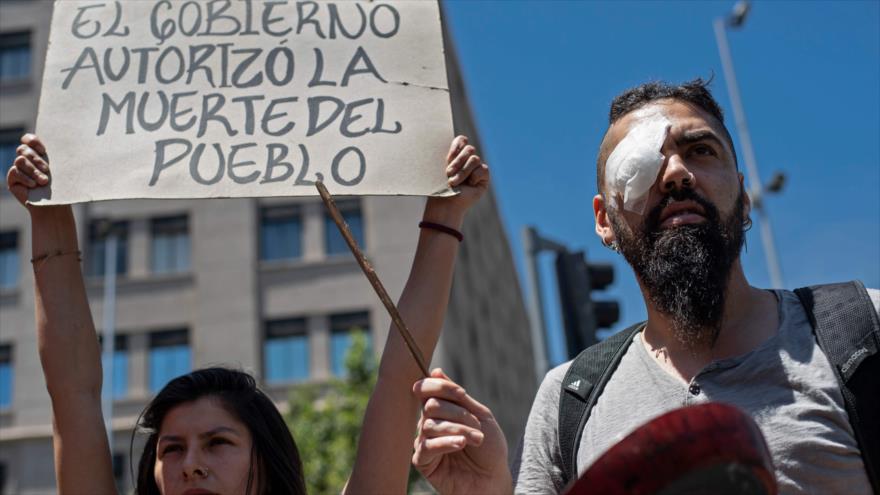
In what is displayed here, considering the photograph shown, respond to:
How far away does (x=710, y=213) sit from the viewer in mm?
2197

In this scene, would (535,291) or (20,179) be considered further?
(535,291)

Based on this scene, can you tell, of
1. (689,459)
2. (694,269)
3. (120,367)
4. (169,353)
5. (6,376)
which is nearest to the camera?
(689,459)

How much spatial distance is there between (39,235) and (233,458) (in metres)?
0.87

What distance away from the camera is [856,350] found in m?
1.93

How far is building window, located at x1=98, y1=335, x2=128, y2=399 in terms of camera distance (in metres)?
23.4

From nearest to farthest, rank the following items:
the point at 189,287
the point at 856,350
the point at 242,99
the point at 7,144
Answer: the point at 856,350, the point at 242,99, the point at 189,287, the point at 7,144

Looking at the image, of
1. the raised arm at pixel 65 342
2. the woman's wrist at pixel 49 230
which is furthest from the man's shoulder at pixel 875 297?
the woman's wrist at pixel 49 230

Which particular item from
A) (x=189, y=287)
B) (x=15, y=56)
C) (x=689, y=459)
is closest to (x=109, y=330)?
(x=189, y=287)

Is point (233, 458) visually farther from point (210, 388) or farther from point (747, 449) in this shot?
point (747, 449)

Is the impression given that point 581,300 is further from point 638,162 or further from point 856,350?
point 856,350

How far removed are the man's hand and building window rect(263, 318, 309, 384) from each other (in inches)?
852

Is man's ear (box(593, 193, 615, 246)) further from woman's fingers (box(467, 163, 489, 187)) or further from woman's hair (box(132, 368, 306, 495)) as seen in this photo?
woman's hair (box(132, 368, 306, 495))

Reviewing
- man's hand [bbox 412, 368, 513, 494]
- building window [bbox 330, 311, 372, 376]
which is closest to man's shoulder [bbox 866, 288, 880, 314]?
man's hand [bbox 412, 368, 513, 494]

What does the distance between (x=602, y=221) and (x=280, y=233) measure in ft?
76.7
